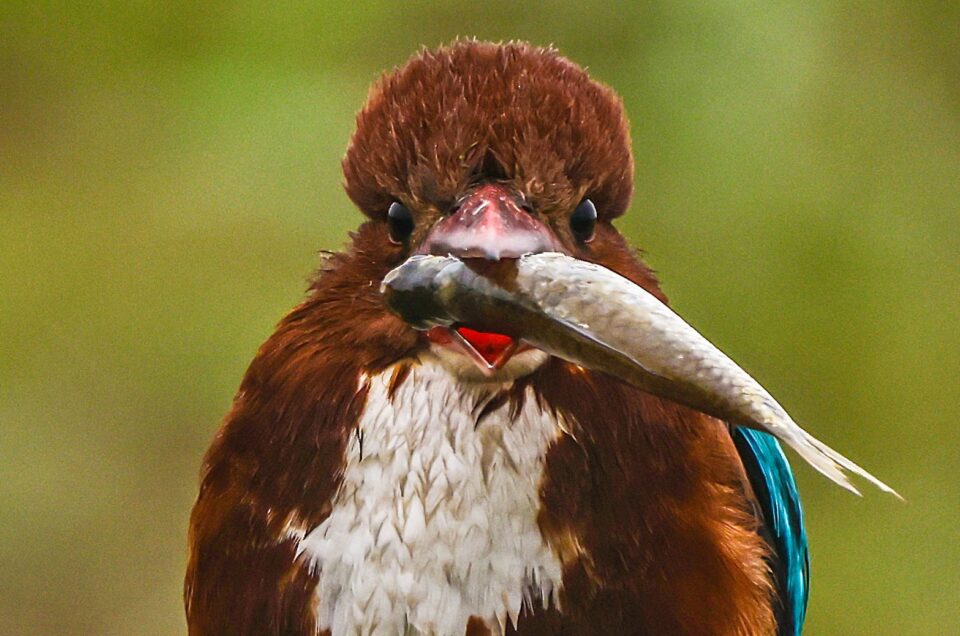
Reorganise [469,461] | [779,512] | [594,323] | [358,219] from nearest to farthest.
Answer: [594,323] → [469,461] → [779,512] → [358,219]

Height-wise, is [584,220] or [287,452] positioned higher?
[584,220]

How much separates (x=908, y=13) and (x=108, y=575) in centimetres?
251

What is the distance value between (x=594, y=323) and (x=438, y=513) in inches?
14.4

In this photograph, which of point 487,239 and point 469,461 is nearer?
point 487,239

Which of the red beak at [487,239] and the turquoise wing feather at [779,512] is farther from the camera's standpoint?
the turquoise wing feather at [779,512]

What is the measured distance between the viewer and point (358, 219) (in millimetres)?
3729

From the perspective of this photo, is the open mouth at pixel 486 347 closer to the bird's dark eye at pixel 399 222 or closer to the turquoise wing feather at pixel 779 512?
the bird's dark eye at pixel 399 222

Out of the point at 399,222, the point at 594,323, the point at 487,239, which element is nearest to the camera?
the point at 594,323

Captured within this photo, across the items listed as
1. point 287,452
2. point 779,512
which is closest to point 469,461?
point 287,452

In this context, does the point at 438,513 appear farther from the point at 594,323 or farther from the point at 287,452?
the point at 594,323

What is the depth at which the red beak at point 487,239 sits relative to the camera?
168 centimetres

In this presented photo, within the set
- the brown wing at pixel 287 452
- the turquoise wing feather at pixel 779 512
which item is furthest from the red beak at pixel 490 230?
the turquoise wing feather at pixel 779 512

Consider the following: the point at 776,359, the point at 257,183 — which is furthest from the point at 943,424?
the point at 257,183

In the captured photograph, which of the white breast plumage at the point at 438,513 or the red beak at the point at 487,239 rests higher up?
the red beak at the point at 487,239
